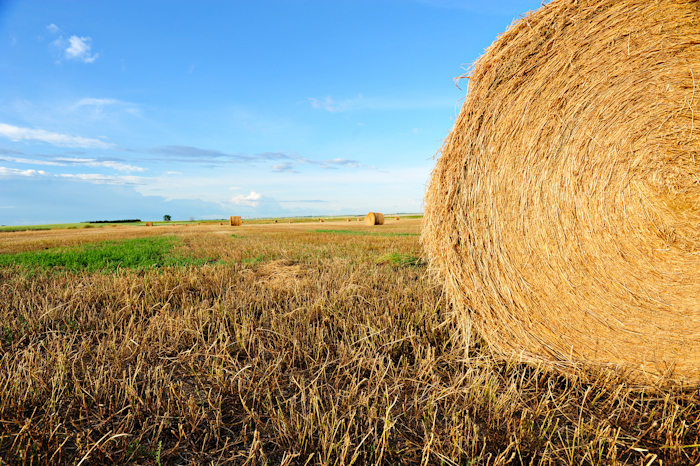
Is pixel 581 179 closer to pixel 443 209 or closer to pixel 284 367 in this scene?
pixel 443 209

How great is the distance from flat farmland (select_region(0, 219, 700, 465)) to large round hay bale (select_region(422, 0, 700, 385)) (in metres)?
0.35

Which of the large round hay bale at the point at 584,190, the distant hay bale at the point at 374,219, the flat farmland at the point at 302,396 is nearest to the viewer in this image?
the flat farmland at the point at 302,396

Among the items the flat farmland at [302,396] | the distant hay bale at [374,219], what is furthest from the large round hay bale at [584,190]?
the distant hay bale at [374,219]

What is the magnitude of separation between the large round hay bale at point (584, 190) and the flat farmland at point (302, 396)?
347 millimetres

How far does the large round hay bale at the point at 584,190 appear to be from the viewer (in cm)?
265

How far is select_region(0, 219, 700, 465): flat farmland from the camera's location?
6.22 feet

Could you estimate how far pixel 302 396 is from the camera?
7.19ft

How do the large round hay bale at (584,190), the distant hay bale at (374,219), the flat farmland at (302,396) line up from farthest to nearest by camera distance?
1. the distant hay bale at (374,219)
2. the large round hay bale at (584,190)
3. the flat farmland at (302,396)

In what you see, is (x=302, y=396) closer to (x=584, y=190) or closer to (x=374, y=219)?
(x=584, y=190)

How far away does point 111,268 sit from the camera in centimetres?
697

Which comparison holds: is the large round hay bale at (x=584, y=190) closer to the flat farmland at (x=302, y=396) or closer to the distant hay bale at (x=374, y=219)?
the flat farmland at (x=302, y=396)

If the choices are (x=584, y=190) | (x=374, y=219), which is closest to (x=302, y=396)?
(x=584, y=190)

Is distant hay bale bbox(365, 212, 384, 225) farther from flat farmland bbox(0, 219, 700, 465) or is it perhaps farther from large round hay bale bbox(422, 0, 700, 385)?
large round hay bale bbox(422, 0, 700, 385)

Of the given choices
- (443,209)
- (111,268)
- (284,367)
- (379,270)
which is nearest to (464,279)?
(443,209)
